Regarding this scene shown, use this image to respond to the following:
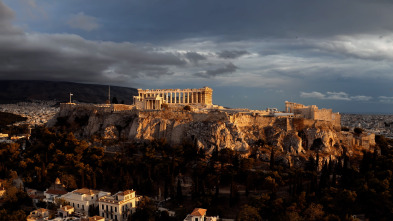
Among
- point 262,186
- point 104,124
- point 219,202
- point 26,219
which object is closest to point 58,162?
point 104,124

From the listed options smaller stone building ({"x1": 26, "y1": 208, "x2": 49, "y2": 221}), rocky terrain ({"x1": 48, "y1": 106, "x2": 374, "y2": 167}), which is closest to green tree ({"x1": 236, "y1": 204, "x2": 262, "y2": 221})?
rocky terrain ({"x1": 48, "y1": 106, "x2": 374, "y2": 167})

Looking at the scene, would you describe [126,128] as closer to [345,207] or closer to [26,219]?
[26,219]

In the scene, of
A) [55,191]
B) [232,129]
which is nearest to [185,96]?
[232,129]

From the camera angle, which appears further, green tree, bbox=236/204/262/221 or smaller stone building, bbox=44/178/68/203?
smaller stone building, bbox=44/178/68/203

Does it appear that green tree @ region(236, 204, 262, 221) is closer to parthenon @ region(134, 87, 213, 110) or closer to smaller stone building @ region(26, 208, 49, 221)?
smaller stone building @ region(26, 208, 49, 221)

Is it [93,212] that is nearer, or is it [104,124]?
[93,212]

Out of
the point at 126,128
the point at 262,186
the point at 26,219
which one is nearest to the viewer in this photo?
the point at 26,219

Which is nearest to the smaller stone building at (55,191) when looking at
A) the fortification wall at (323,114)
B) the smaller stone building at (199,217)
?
the smaller stone building at (199,217)
